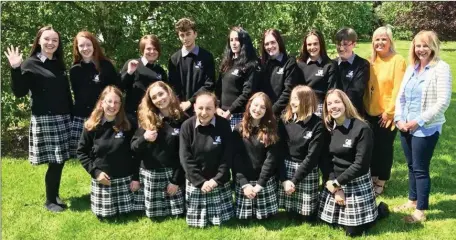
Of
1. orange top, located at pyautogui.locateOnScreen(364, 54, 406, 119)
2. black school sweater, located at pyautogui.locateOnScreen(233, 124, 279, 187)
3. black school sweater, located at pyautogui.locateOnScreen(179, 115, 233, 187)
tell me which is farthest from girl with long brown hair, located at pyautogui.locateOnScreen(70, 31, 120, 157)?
orange top, located at pyautogui.locateOnScreen(364, 54, 406, 119)

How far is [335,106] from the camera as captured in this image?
4668mm

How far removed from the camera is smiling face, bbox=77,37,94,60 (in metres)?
5.24

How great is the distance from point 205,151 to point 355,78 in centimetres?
194

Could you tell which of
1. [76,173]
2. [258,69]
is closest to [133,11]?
[76,173]

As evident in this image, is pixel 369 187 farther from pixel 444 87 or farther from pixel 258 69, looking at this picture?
pixel 258 69

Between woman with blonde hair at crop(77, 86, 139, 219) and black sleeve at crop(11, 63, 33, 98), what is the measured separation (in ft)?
2.52

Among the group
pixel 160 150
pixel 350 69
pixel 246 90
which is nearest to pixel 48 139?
pixel 160 150

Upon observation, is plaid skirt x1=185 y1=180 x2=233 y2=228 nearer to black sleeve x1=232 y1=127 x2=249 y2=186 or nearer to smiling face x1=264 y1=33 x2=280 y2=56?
black sleeve x1=232 y1=127 x2=249 y2=186

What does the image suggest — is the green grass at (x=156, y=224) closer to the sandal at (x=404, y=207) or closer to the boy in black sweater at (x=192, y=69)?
the sandal at (x=404, y=207)

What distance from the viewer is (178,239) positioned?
15.7ft

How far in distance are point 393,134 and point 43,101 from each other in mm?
4145

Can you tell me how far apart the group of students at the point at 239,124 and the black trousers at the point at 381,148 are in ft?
0.06

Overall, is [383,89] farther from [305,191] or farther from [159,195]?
[159,195]

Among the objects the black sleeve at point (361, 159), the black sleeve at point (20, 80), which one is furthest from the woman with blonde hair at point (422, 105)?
Answer: the black sleeve at point (20, 80)
